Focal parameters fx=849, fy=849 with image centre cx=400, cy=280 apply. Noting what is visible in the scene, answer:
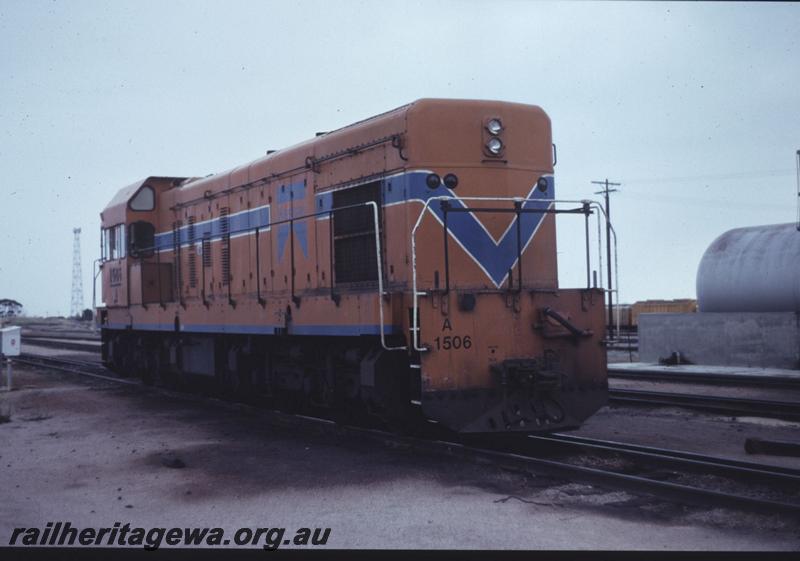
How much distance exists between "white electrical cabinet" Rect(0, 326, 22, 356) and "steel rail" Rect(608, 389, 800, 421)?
1191 centimetres

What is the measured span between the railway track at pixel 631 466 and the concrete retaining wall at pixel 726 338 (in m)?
13.1

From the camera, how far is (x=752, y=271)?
76.2ft

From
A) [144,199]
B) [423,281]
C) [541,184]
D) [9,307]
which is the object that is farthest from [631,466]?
[9,307]

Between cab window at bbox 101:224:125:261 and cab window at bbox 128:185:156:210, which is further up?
cab window at bbox 128:185:156:210

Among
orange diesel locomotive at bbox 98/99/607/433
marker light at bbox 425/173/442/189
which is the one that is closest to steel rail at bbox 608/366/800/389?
orange diesel locomotive at bbox 98/99/607/433

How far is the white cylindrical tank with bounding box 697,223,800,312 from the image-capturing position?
874 inches

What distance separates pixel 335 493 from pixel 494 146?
4.48 m

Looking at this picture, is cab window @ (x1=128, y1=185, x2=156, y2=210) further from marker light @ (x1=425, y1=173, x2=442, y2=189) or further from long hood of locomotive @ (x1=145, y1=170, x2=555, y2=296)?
marker light @ (x1=425, y1=173, x2=442, y2=189)

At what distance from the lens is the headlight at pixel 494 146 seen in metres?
9.84

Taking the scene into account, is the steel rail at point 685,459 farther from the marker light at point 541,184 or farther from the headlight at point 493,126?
the headlight at point 493,126

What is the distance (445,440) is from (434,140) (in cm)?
352

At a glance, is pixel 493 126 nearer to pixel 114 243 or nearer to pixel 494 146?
pixel 494 146

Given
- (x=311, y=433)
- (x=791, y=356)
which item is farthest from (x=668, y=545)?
(x=791, y=356)

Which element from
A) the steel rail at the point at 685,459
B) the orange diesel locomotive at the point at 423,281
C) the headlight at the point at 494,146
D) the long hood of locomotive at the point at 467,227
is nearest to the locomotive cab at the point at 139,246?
the orange diesel locomotive at the point at 423,281
